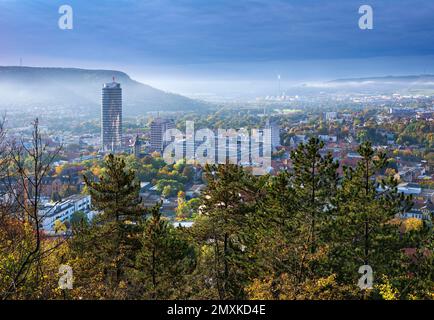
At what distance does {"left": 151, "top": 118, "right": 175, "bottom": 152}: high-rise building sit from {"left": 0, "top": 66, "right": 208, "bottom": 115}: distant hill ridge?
0.60 meters

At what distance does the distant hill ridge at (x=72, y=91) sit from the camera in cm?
1218

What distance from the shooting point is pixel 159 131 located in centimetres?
2048

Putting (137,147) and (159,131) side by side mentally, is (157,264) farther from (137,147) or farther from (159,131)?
(159,131)

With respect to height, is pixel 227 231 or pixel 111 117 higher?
pixel 111 117

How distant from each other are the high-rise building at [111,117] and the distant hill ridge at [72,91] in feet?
0.96

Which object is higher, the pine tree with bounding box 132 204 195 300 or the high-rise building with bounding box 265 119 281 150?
the high-rise building with bounding box 265 119 281 150

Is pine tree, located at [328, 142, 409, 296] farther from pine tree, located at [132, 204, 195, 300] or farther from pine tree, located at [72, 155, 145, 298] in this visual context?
pine tree, located at [72, 155, 145, 298]

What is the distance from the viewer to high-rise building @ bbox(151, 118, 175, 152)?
62.5 ft

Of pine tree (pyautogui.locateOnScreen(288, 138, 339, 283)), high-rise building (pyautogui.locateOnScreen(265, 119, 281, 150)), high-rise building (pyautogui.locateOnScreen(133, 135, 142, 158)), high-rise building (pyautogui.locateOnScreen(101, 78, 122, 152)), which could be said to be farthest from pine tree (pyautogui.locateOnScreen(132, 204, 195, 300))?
high-rise building (pyautogui.locateOnScreen(265, 119, 281, 150))

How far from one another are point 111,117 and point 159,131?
3.36 metres

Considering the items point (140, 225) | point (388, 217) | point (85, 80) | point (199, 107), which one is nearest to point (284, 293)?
point (388, 217)

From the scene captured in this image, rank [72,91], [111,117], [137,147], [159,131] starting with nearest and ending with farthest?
1. [72,91]
2. [111,117]
3. [137,147]
4. [159,131]

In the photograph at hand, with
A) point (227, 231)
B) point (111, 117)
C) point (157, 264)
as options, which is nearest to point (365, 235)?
point (227, 231)
